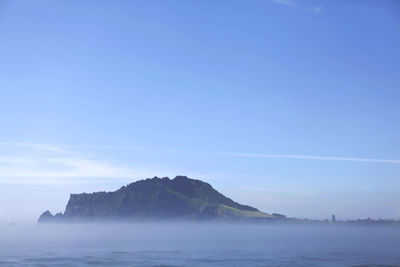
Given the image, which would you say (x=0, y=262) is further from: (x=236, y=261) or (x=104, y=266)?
(x=236, y=261)

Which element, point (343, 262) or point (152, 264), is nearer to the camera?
point (152, 264)

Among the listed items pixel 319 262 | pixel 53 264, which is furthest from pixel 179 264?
pixel 319 262

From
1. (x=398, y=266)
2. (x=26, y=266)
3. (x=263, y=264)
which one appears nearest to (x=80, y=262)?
(x=26, y=266)

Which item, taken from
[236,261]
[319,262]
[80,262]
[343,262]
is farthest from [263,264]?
[80,262]

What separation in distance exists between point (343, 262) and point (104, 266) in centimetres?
6289

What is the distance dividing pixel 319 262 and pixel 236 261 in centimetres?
2228

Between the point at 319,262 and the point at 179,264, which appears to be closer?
the point at 179,264

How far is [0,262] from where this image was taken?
93.9m

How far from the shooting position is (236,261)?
3767 inches

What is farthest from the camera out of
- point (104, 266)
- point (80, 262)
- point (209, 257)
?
point (209, 257)

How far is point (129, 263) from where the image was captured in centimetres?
9194

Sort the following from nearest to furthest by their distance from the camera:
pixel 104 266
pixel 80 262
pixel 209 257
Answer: pixel 104 266
pixel 80 262
pixel 209 257

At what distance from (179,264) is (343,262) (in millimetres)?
44682

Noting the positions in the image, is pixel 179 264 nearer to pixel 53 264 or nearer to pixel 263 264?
pixel 263 264
